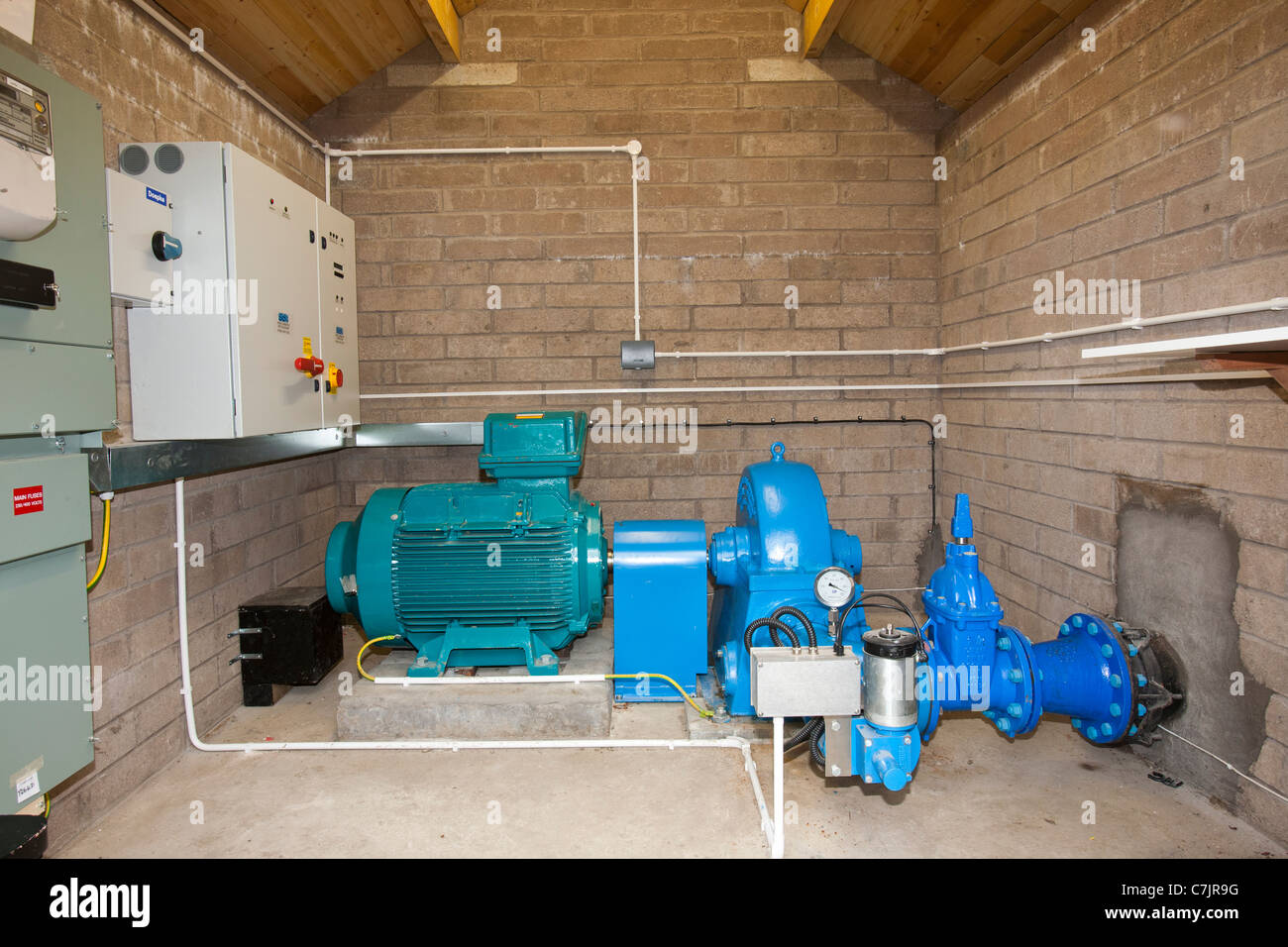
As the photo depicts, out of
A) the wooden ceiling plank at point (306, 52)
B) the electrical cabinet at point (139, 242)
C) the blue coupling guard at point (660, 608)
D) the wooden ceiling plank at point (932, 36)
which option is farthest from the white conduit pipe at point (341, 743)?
the wooden ceiling plank at point (932, 36)

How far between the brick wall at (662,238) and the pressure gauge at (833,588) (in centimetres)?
182

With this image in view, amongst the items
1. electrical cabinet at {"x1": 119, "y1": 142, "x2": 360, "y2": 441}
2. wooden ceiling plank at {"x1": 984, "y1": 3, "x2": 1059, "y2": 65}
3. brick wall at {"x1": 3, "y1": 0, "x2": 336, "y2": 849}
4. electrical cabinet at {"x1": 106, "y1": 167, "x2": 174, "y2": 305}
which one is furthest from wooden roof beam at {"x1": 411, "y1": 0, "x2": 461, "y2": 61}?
wooden ceiling plank at {"x1": 984, "y1": 3, "x2": 1059, "y2": 65}

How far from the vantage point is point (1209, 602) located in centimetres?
218

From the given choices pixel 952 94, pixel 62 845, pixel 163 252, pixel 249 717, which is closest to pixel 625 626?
pixel 249 717

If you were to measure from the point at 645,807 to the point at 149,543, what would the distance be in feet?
5.95

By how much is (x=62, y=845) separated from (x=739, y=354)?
320cm

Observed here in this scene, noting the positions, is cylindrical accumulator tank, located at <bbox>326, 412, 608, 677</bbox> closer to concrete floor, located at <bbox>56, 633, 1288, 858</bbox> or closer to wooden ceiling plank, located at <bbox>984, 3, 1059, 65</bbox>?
concrete floor, located at <bbox>56, 633, 1288, 858</bbox>

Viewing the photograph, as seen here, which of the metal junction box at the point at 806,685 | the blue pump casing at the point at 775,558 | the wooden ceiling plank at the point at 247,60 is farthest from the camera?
the wooden ceiling plank at the point at 247,60

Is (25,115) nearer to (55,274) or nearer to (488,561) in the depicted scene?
(55,274)

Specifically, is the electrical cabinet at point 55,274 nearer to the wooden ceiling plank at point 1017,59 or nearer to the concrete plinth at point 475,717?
the concrete plinth at point 475,717

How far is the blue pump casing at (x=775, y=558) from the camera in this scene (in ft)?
8.15

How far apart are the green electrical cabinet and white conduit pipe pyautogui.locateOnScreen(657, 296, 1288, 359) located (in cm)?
248

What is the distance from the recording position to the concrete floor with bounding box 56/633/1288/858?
6.50 feet

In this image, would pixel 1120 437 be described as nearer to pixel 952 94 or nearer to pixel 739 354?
pixel 739 354
